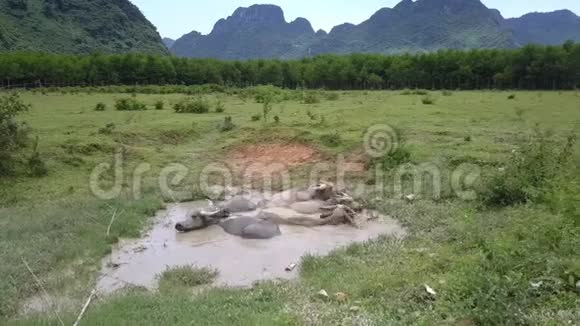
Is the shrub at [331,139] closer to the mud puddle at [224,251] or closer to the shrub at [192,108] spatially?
the mud puddle at [224,251]

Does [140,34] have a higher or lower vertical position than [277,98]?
higher

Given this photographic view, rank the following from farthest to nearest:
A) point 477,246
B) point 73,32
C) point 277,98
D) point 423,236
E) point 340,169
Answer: point 73,32 → point 277,98 → point 340,169 → point 423,236 → point 477,246

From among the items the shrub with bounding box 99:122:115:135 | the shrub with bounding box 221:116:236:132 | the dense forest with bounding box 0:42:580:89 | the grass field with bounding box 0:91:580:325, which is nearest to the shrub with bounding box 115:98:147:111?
the shrub with bounding box 99:122:115:135

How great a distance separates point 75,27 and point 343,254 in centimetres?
11320

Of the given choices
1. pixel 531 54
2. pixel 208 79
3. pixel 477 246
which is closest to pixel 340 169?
pixel 477 246

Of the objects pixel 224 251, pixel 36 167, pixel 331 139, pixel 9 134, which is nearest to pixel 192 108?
pixel 331 139

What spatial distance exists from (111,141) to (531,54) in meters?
45.7

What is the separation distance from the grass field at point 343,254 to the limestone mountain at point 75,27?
78130 millimetres

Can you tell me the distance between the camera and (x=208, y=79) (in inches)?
2480

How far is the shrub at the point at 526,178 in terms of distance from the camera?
10.5 metres

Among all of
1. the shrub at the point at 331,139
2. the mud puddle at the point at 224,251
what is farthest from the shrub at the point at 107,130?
the mud puddle at the point at 224,251

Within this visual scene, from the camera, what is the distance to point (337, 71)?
60.7 meters

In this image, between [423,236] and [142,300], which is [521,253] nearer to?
[423,236]

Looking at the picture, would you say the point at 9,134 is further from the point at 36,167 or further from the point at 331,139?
the point at 331,139
